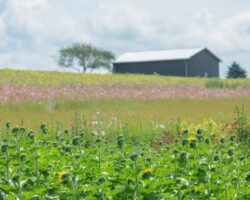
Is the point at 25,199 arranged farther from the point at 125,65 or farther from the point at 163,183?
the point at 125,65

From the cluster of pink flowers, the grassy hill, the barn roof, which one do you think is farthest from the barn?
the cluster of pink flowers

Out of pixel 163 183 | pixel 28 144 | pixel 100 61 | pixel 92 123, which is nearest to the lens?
pixel 163 183

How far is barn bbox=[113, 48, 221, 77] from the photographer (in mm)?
61250

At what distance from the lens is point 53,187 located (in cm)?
520

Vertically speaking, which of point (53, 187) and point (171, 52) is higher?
point (171, 52)

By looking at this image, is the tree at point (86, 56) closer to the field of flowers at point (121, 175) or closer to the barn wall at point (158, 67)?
the barn wall at point (158, 67)

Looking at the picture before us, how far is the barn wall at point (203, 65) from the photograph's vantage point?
62.1 meters

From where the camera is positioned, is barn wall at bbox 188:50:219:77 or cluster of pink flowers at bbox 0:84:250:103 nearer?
cluster of pink flowers at bbox 0:84:250:103

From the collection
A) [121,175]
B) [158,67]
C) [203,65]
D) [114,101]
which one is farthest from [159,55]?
[121,175]

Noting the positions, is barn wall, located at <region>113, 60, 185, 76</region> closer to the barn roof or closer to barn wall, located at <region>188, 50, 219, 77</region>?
the barn roof

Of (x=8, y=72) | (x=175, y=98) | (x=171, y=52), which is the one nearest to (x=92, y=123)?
(x=175, y=98)

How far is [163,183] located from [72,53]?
71456 millimetres

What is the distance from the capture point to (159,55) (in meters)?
63.7

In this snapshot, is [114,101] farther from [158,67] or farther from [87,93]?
[158,67]
